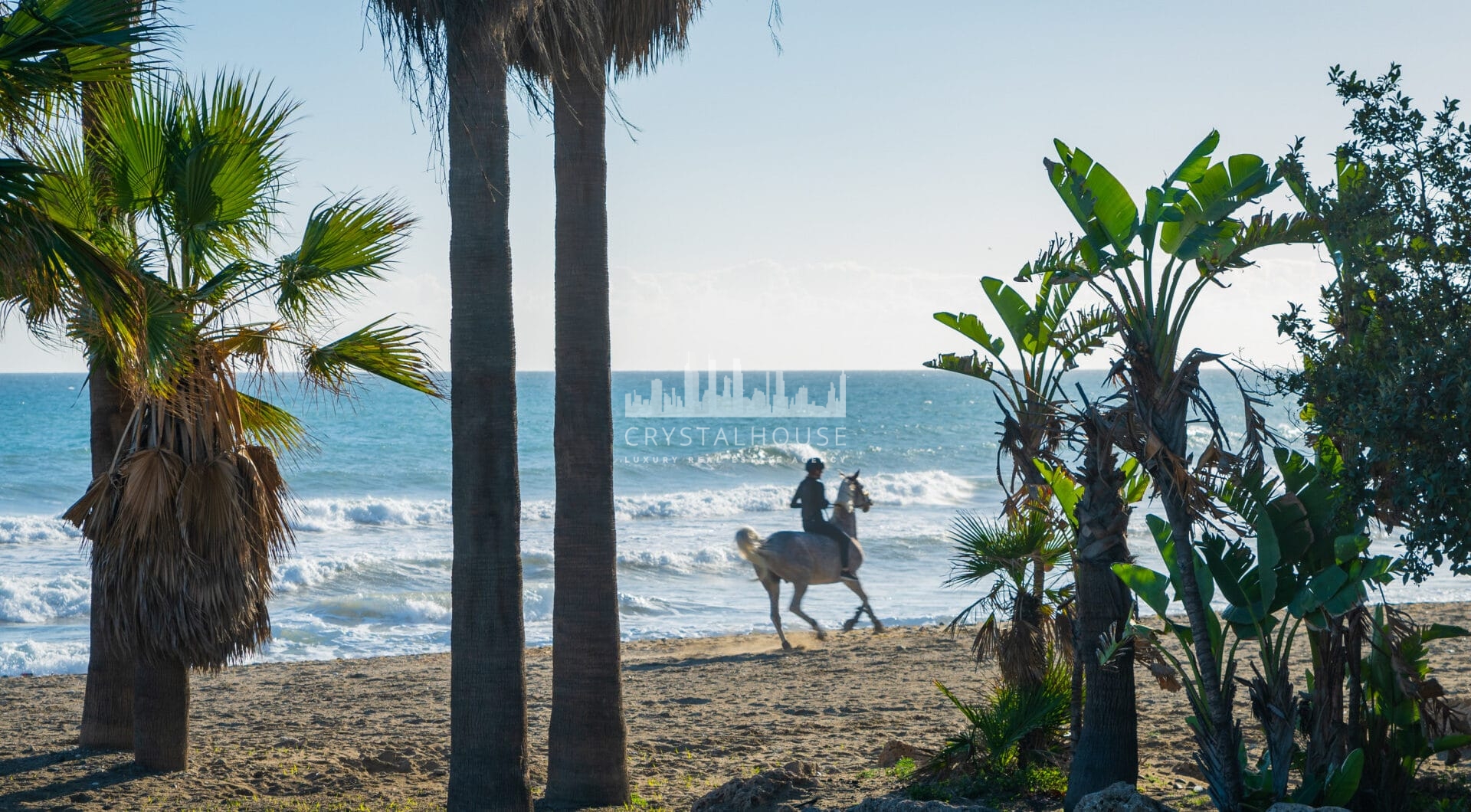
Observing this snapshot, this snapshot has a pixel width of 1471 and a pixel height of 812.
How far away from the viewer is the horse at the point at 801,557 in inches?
616

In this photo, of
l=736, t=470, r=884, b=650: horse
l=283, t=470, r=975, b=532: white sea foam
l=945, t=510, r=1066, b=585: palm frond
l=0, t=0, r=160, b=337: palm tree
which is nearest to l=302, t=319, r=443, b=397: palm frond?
l=0, t=0, r=160, b=337: palm tree

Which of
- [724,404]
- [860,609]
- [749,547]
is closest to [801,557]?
[749,547]

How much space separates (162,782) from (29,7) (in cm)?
518

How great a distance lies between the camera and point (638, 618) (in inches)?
724

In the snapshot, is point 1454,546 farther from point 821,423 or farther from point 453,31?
point 821,423

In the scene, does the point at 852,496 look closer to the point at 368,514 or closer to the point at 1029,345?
the point at 1029,345

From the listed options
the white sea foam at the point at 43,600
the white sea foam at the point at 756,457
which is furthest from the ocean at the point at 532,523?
the white sea foam at the point at 756,457

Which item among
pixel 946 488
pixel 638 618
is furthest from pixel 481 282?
pixel 946 488

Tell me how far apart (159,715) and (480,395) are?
12.8ft

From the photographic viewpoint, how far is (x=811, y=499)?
15883 mm

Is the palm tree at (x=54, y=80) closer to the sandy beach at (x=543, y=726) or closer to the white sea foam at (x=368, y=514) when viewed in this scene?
the sandy beach at (x=543, y=726)

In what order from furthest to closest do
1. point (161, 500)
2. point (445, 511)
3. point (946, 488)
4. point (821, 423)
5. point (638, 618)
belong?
point (821, 423), point (946, 488), point (445, 511), point (638, 618), point (161, 500)

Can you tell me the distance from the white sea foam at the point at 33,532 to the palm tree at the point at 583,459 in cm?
2434

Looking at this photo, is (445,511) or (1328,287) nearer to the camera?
(1328,287)
